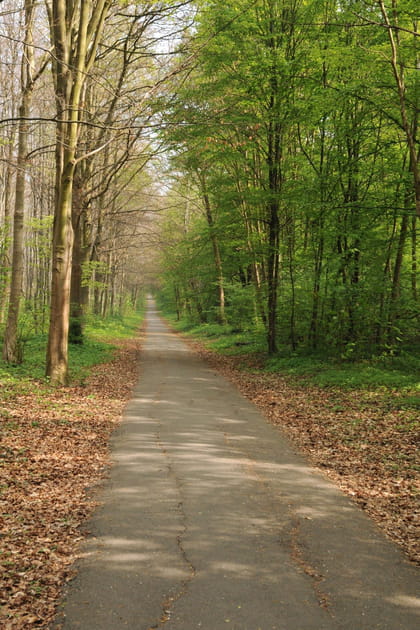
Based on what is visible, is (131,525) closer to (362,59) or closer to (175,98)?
(362,59)

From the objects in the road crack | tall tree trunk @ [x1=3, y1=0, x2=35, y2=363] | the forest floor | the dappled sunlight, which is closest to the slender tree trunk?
the forest floor

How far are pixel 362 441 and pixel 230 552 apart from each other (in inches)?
171

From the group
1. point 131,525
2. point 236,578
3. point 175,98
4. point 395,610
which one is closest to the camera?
point 395,610

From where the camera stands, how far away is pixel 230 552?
163 inches

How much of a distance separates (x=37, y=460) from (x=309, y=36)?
1347cm

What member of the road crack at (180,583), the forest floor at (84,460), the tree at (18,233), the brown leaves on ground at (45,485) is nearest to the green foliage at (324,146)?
the forest floor at (84,460)

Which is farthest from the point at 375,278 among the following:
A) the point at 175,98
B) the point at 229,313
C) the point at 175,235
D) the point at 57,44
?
the point at 175,235

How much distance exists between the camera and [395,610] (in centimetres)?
341

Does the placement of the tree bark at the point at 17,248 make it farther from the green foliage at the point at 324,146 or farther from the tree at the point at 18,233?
the green foliage at the point at 324,146

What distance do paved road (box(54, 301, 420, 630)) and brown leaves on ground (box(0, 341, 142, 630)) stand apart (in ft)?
0.77

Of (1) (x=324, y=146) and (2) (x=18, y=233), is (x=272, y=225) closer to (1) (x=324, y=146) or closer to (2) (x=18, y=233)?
(1) (x=324, y=146)

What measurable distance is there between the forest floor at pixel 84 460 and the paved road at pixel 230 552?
0.25m

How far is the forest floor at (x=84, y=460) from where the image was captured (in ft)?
12.9

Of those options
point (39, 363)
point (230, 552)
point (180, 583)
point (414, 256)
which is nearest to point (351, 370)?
point (414, 256)
